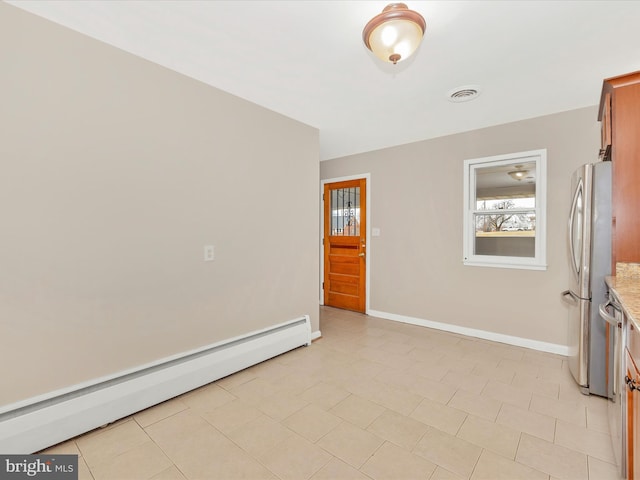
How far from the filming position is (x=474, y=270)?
360 cm

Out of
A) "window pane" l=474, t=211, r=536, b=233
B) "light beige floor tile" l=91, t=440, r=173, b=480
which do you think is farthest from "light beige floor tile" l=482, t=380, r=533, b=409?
"light beige floor tile" l=91, t=440, r=173, b=480

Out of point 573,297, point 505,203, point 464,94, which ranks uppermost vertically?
point 464,94

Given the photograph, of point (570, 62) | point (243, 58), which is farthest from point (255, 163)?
point (570, 62)

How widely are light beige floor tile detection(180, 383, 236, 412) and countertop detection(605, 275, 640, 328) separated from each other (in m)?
2.36

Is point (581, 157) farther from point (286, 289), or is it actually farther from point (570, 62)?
point (286, 289)

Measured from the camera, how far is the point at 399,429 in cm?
194

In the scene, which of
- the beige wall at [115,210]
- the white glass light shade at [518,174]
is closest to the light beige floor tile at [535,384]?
the white glass light shade at [518,174]

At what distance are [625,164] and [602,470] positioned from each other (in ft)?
6.27

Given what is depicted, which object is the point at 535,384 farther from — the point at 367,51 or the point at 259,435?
the point at 367,51

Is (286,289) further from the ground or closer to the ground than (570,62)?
closer to the ground

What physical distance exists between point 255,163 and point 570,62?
2.59 m

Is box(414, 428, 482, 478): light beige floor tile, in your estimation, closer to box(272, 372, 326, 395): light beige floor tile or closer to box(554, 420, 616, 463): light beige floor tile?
box(554, 420, 616, 463): light beige floor tile

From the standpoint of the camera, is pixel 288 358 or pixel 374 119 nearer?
pixel 288 358

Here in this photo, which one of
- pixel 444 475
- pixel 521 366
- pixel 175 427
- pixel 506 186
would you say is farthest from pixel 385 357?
pixel 506 186
